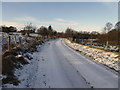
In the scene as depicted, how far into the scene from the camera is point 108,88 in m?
6.70

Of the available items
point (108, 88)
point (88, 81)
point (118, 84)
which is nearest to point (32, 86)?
point (88, 81)

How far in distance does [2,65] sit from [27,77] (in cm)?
166

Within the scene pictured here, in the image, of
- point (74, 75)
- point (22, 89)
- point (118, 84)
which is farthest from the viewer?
point (74, 75)

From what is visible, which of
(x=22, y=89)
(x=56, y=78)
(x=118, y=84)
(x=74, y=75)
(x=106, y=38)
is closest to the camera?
(x=22, y=89)

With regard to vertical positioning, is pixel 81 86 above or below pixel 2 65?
below

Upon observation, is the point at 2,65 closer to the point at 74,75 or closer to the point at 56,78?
the point at 56,78

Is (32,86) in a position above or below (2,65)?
below

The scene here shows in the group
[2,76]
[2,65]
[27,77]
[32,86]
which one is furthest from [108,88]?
[2,65]

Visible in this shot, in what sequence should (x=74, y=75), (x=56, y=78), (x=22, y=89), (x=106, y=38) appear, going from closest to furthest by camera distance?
(x=22, y=89) < (x=56, y=78) < (x=74, y=75) < (x=106, y=38)

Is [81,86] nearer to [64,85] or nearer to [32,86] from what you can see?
[64,85]

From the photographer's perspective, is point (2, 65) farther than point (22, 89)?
Yes

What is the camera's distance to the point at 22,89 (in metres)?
6.37

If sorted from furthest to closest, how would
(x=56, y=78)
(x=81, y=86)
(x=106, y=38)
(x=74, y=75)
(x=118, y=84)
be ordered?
(x=106, y=38) < (x=74, y=75) < (x=56, y=78) < (x=118, y=84) < (x=81, y=86)

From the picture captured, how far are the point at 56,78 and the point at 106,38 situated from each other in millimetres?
30360
